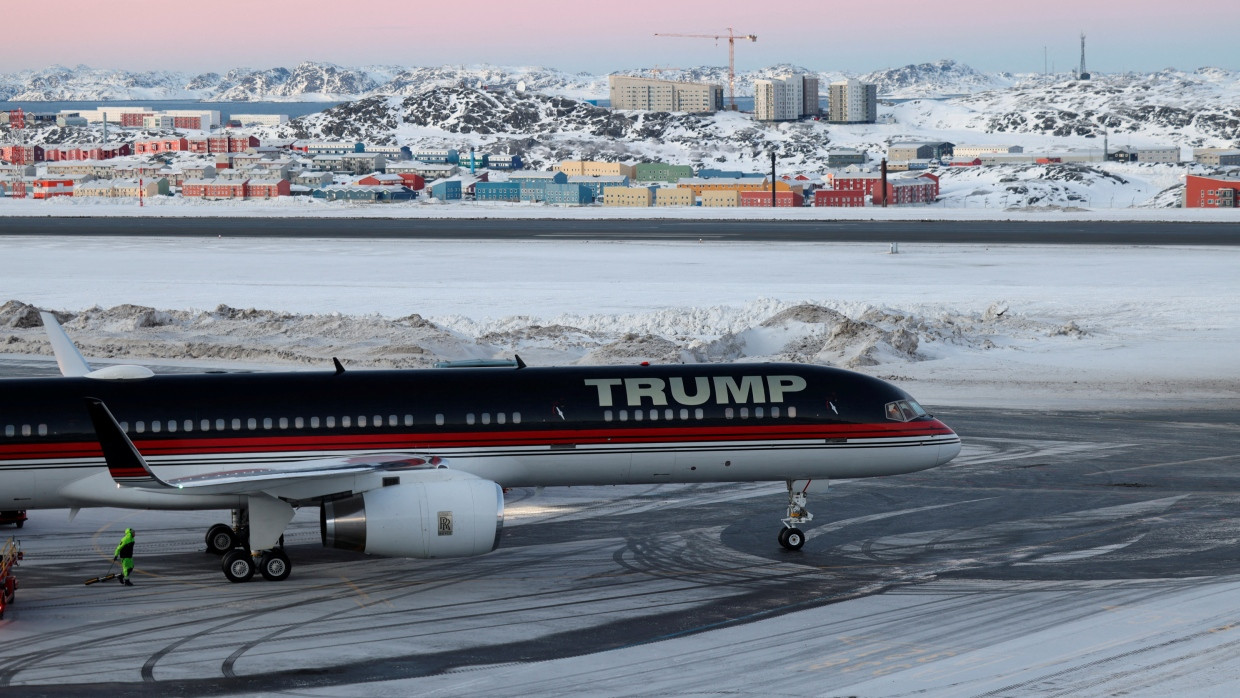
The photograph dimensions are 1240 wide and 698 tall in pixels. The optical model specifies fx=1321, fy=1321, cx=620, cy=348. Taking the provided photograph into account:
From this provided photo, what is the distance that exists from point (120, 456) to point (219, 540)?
575cm

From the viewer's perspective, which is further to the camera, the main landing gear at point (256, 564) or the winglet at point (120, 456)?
the main landing gear at point (256, 564)

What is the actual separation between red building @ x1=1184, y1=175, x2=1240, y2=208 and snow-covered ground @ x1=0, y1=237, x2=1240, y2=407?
287 feet

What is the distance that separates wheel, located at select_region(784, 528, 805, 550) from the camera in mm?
33250

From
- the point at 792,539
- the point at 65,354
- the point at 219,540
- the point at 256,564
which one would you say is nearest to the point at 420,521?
the point at 256,564

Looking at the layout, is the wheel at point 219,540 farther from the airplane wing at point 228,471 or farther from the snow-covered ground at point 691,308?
the snow-covered ground at point 691,308

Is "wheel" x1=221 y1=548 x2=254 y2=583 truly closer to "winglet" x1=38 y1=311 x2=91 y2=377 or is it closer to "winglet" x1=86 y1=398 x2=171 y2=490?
"winglet" x1=86 y1=398 x2=171 y2=490

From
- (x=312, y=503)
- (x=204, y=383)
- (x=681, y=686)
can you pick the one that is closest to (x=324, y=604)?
(x=312, y=503)

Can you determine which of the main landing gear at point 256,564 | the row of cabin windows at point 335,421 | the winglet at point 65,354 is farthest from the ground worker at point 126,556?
the winglet at point 65,354

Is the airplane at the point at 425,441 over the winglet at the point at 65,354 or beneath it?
beneath

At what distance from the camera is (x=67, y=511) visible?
38.6 metres

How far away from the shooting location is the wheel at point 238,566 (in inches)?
1193

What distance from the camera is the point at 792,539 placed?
33.2 m

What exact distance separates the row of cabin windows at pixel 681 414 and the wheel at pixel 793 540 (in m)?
2.93

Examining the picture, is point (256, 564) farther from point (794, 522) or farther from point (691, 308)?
point (691, 308)
